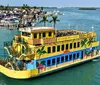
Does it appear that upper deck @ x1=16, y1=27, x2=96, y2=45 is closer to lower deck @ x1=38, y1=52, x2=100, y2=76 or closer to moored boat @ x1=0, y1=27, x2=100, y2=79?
moored boat @ x1=0, y1=27, x2=100, y2=79

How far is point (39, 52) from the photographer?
34.0 meters

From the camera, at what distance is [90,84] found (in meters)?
34.0

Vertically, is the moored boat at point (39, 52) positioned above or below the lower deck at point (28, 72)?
above

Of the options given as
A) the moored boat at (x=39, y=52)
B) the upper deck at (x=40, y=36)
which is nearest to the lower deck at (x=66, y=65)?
the moored boat at (x=39, y=52)

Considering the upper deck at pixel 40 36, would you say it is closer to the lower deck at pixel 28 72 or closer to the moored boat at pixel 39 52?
the moored boat at pixel 39 52

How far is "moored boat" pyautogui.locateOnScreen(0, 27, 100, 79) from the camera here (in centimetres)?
3353

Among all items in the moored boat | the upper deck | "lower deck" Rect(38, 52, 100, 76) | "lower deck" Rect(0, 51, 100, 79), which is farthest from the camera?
"lower deck" Rect(38, 52, 100, 76)

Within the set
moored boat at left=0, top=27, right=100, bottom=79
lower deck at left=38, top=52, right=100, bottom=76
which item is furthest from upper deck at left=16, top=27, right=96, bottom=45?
lower deck at left=38, top=52, right=100, bottom=76

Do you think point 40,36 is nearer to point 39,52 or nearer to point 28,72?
point 39,52

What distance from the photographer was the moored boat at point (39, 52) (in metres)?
33.5

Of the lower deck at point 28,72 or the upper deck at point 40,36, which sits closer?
the lower deck at point 28,72

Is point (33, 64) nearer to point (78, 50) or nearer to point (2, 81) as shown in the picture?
point (2, 81)

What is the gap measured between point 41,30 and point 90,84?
29.6 feet

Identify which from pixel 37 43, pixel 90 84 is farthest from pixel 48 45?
pixel 90 84
